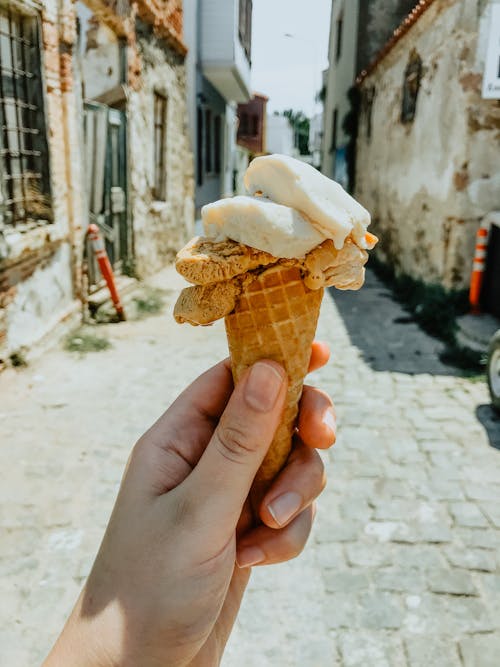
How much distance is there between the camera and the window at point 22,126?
597 centimetres

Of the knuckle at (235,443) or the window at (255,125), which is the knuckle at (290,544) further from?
the window at (255,125)

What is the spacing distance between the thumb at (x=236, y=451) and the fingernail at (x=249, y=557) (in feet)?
1.42

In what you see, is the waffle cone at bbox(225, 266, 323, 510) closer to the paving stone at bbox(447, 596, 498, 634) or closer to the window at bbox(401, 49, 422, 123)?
the paving stone at bbox(447, 596, 498, 634)

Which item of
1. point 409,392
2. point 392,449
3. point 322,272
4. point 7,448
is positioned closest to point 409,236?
point 409,392

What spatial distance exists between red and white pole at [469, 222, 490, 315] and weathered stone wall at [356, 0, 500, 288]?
1.14 ft

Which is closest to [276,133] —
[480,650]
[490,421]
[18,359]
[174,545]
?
[18,359]

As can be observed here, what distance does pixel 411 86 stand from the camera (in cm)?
1026

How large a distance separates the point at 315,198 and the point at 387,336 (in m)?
6.34

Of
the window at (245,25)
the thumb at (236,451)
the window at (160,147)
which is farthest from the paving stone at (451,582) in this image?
the window at (245,25)

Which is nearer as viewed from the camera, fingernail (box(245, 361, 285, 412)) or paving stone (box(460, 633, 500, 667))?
fingernail (box(245, 361, 285, 412))

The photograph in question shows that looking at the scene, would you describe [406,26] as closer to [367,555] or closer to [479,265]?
[479,265]

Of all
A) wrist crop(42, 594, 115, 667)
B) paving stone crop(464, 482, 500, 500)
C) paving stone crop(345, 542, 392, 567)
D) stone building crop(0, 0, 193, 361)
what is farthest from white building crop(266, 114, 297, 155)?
wrist crop(42, 594, 115, 667)

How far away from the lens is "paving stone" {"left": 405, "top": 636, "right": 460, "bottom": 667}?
9.29ft

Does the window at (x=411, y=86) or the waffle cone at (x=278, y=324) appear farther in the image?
the window at (x=411, y=86)
